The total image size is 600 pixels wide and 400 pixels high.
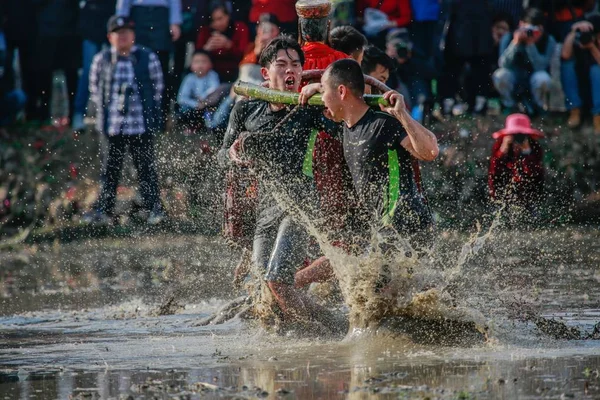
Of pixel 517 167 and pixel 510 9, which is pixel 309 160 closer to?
pixel 517 167

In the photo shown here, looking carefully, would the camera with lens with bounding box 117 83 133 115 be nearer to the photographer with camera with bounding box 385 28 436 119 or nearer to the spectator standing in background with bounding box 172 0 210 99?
the spectator standing in background with bounding box 172 0 210 99

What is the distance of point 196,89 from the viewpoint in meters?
18.0

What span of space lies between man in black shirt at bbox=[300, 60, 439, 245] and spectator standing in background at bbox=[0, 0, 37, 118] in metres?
10.6

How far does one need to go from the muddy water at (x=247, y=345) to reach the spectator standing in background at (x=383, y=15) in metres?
3.83

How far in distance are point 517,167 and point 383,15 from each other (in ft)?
10.5

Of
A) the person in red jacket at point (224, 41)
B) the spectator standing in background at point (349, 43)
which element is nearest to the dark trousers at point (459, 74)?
the person in red jacket at point (224, 41)

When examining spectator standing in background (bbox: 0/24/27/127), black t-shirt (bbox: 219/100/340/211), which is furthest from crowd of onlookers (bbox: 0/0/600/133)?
black t-shirt (bbox: 219/100/340/211)

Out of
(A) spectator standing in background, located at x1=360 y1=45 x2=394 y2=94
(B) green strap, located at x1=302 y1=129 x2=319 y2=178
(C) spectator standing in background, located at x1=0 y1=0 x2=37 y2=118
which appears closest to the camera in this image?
(B) green strap, located at x1=302 y1=129 x2=319 y2=178

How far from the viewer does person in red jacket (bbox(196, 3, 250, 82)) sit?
1828cm

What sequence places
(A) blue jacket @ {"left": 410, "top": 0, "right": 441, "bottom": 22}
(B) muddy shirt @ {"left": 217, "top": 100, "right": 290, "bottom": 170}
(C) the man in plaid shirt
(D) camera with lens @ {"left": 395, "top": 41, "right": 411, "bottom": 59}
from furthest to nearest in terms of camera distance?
(A) blue jacket @ {"left": 410, "top": 0, "right": 441, "bottom": 22} < (D) camera with lens @ {"left": 395, "top": 41, "right": 411, "bottom": 59} < (C) the man in plaid shirt < (B) muddy shirt @ {"left": 217, "top": 100, "right": 290, "bottom": 170}

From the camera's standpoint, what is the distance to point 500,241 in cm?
1519

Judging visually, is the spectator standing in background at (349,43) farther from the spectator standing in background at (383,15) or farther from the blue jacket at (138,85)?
the spectator standing in background at (383,15)

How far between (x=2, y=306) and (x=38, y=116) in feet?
25.7

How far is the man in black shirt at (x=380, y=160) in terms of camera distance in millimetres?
9000
